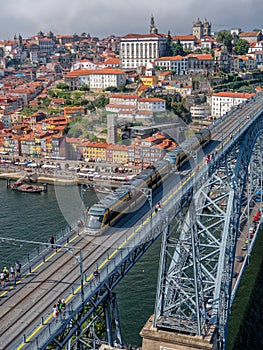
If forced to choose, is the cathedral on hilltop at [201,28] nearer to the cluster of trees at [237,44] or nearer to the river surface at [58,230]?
the cluster of trees at [237,44]

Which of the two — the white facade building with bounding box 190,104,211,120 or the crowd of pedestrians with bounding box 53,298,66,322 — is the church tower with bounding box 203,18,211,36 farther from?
the crowd of pedestrians with bounding box 53,298,66,322

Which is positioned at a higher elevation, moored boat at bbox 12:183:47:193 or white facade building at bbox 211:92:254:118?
white facade building at bbox 211:92:254:118

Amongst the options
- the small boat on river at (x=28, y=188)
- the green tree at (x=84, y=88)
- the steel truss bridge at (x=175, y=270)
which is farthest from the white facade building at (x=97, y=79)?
the steel truss bridge at (x=175, y=270)

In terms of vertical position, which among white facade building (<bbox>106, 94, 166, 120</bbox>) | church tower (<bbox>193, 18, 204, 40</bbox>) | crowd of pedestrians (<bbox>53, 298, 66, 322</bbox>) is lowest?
crowd of pedestrians (<bbox>53, 298, 66, 322</bbox>)

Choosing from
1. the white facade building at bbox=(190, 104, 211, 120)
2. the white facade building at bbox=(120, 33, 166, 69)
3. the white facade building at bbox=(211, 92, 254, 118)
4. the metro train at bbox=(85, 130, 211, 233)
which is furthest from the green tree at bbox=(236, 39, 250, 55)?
the metro train at bbox=(85, 130, 211, 233)

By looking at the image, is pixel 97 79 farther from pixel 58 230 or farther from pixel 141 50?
pixel 58 230

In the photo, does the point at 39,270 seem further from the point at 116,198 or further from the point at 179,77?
the point at 179,77
